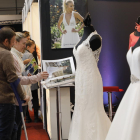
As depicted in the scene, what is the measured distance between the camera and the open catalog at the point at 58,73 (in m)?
3.00

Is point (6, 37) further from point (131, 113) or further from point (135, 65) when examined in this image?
point (131, 113)

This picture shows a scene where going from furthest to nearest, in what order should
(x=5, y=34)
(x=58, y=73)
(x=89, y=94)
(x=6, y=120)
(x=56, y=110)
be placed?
(x=56, y=110)
(x=58, y=73)
(x=89, y=94)
(x=5, y=34)
(x=6, y=120)

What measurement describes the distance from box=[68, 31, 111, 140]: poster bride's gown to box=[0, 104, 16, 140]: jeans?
0.94 meters

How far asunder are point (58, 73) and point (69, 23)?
1.37m

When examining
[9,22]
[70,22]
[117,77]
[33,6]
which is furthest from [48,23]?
[9,22]

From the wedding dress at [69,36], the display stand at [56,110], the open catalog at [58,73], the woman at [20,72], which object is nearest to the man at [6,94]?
the woman at [20,72]

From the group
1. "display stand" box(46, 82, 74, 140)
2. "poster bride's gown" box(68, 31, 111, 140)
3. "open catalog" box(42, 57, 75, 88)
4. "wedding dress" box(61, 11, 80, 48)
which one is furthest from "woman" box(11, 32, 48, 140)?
"wedding dress" box(61, 11, 80, 48)

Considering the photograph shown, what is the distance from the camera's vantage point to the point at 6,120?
2.30 meters

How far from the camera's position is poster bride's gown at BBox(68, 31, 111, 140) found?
289cm

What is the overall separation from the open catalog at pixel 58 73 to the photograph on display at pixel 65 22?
1.01m

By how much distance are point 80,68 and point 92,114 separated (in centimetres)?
58

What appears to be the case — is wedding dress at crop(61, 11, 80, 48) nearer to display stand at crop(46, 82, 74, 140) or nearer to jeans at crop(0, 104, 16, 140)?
display stand at crop(46, 82, 74, 140)

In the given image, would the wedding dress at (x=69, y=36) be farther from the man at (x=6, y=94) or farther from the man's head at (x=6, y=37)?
the man at (x=6, y=94)

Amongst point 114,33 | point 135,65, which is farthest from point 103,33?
point 135,65
